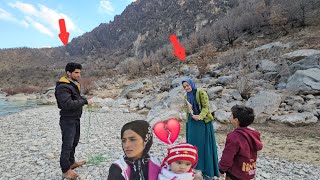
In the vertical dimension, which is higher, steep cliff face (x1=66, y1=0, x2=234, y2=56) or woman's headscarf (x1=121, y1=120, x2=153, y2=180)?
steep cliff face (x1=66, y1=0, x2=234, y2=56)

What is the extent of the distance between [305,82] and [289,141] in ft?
12.8

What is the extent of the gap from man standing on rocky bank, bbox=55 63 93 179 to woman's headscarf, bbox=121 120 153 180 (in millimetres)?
2353

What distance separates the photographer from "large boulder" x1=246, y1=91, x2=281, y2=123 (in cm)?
899

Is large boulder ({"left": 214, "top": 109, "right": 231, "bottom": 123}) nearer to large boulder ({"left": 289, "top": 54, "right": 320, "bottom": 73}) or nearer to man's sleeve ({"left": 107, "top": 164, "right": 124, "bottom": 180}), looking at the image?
large boulder ({"left": 289, "top": 54, "right": 320, "bottom": 73})

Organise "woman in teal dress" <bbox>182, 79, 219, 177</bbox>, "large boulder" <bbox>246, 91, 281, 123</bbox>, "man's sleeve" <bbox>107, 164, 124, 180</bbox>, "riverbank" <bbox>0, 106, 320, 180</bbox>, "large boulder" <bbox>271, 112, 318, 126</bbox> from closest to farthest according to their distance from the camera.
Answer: "man's sleeve" <bbox>107, 164, 124, 180</bbox>, "woman in teal dress" <bbox>182, 79, 219, 177</bbox>, "riverbank" <bbox>0, 106, 320, 180</bbox>, "large boulder" <bbox>271, 112, 318, 126</bbox>, "large boulder" <bbox>246, 91, 281, 123</bbox>

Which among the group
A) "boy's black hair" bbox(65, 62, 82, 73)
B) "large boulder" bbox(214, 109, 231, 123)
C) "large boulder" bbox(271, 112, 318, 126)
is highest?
"boy's black hair" bbox(65, 62, 82, 73)

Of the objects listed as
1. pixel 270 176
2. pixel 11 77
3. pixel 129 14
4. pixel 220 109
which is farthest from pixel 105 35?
pixel 270 176

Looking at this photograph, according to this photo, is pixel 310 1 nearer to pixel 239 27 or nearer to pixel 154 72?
pixel 239 27

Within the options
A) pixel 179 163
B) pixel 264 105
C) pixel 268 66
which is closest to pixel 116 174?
pixel 179 163

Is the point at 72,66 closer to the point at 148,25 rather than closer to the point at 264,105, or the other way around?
the point at 264,105

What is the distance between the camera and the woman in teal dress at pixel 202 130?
4.35m

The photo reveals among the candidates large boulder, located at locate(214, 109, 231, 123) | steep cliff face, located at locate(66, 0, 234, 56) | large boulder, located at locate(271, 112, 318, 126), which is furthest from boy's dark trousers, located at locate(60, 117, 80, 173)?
steep cliff face, located at locate(66, 0, 234, 56)

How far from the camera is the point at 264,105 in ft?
30.4

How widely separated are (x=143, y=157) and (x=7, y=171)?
14.4 ft
